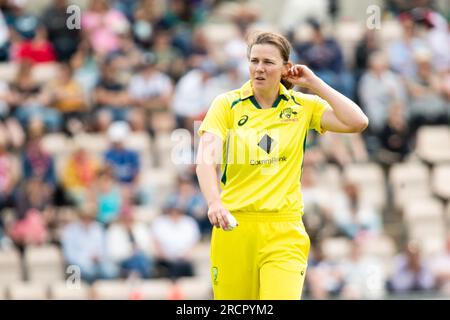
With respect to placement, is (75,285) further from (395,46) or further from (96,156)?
(395,46)

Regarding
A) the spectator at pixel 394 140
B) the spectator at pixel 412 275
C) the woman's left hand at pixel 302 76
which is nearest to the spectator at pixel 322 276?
the spectator at pixel 412 275

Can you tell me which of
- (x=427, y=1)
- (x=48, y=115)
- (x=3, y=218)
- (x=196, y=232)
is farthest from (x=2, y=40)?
(x=427, y=1)

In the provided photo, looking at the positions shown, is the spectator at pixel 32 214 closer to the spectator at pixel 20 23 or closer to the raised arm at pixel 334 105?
the spectator at pixel 20 23

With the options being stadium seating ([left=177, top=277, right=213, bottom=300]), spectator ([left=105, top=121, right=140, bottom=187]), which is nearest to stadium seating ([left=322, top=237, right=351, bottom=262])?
stadium seating ([left=177, top=277, right=213, bottom=300])

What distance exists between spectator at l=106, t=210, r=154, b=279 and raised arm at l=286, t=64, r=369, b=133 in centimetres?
771

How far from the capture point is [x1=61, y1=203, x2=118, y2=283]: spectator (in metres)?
16.5

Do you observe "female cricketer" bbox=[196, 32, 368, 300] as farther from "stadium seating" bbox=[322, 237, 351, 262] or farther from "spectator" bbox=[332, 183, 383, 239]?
"spectator" bbox=[332, 183, 383, 239]

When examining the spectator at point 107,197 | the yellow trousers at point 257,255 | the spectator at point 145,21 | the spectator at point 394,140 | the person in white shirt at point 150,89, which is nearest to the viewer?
the yellow trousers at point 257,255

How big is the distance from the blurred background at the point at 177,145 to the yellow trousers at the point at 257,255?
270 inches

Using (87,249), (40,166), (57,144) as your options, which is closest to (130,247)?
(87,249)

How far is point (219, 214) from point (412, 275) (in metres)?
8.43

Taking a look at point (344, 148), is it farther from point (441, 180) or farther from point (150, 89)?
point (150, 89)

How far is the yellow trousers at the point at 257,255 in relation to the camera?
8977 millimetres

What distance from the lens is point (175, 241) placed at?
16.9 metres
